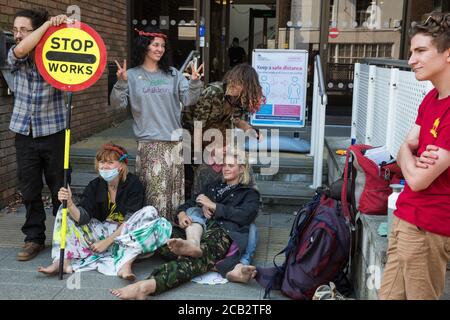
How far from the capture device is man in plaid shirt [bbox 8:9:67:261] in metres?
4.02

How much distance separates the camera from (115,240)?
3783 millimetres

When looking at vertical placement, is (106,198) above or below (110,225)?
above

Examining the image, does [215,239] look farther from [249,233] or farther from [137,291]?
[137,291]

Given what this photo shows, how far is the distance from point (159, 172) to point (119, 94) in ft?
2.32

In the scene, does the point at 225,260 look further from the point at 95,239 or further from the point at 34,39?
the point at 34,39

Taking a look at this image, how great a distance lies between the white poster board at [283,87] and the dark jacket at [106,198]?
2653mm

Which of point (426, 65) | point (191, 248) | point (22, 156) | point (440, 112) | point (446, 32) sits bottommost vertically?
point (191, 248)

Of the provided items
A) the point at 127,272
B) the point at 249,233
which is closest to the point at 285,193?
the point at 249,233

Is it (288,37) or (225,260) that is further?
(288,37)

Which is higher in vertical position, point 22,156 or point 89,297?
point 22,156

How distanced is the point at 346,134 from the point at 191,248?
14.9ft

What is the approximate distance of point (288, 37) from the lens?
833cm

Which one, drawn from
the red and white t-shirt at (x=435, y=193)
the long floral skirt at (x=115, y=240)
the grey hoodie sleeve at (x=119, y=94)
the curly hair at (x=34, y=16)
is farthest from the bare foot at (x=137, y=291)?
the curly hair at (x=34, y=16)

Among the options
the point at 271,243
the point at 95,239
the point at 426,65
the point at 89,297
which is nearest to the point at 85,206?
the point at 95,239
